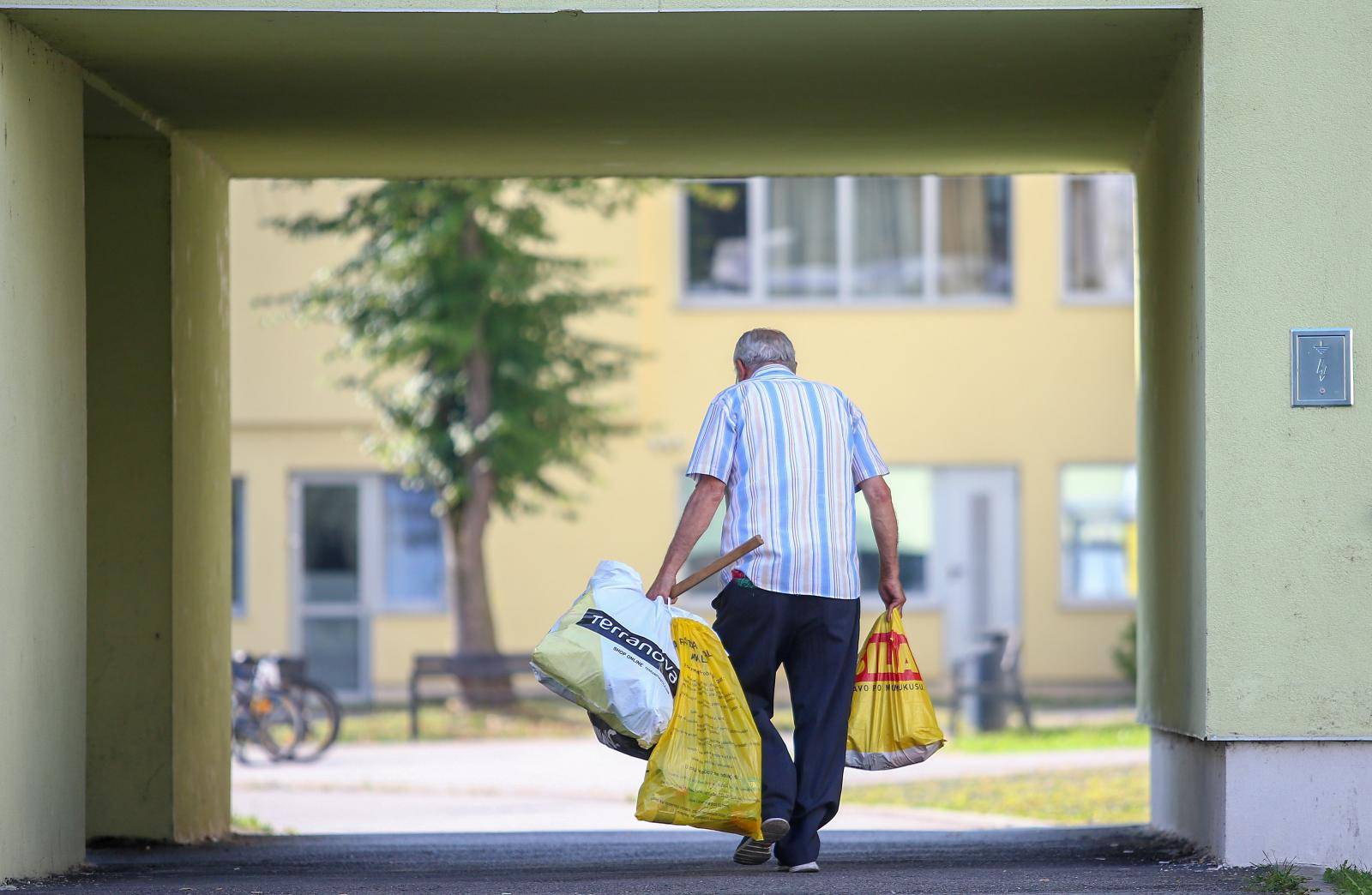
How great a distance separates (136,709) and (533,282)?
1042cm

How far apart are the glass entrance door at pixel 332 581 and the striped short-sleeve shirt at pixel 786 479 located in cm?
1680

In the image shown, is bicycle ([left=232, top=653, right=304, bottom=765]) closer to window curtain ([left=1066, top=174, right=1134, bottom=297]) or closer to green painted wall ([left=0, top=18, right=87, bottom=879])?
green painted wall ([left=0, top=18, right=87, bottom=879])

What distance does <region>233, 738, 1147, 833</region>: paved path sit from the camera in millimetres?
10648

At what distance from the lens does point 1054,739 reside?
1581 cm

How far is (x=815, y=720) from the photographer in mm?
6348

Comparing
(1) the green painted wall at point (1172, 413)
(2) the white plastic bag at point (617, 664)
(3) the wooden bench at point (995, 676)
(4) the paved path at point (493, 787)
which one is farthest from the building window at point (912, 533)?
(2) the white plastic bag at point (617, 664)

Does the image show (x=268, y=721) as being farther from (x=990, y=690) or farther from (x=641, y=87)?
(x=641, y=87)

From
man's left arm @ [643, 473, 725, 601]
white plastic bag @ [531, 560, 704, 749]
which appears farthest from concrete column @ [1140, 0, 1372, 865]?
white plastic bag @ [531, 560, 704, 749]

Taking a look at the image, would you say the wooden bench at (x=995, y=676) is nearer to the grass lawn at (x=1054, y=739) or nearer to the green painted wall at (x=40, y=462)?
the grass lawn at (x=1054, y=739)

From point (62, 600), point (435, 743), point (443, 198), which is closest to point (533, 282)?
point (443, 198)

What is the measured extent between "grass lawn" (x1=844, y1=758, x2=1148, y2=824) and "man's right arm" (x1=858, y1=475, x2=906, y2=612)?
4270 mm

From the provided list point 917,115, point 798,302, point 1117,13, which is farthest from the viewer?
point 798,302

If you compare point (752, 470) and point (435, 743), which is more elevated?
point (752, 470)

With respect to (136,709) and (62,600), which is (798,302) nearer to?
(136,709)
